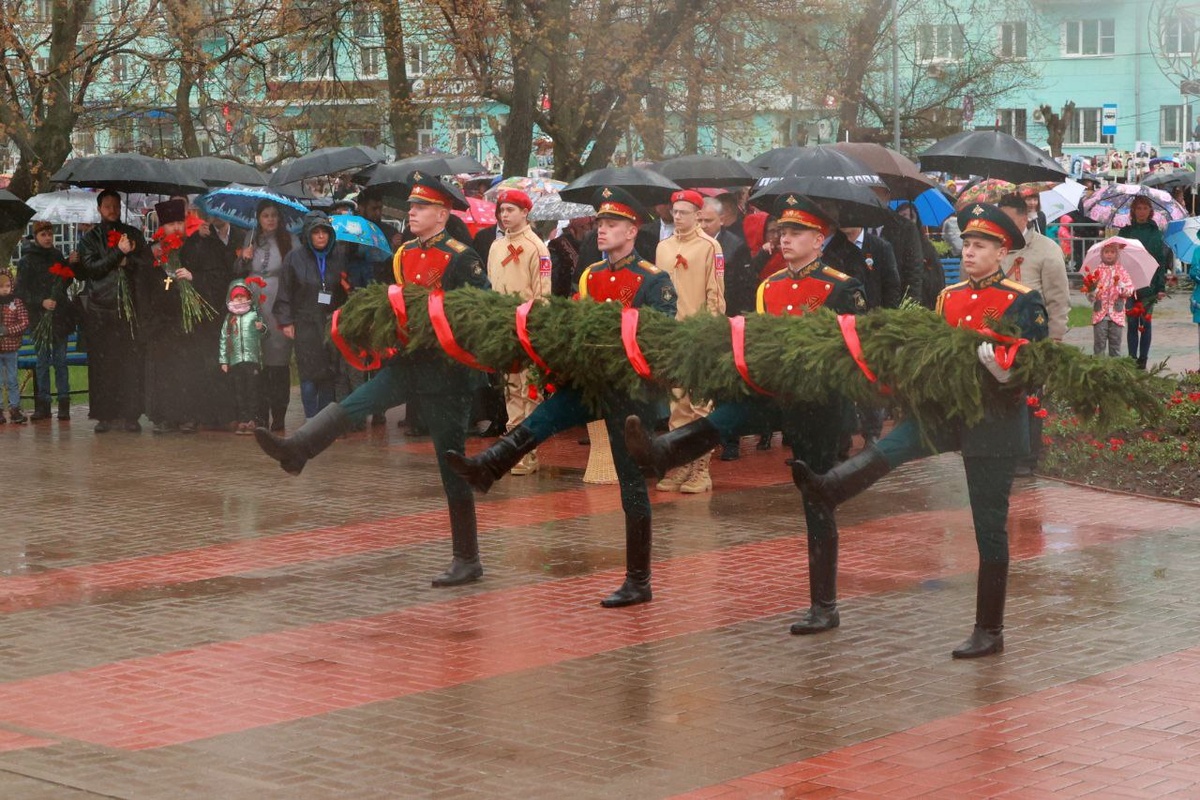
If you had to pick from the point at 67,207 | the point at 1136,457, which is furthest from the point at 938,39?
the point at 1136,457

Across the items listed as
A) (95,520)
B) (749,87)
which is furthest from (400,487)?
(749,87)

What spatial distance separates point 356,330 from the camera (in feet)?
29.8

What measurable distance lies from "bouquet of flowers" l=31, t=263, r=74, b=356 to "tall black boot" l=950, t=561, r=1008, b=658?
36.8ft

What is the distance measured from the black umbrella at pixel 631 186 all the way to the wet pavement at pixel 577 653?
2.89 meters

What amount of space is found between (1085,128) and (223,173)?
52.3 m

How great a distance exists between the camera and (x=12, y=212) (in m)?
17.0

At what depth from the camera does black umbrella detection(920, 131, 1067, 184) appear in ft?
49.0

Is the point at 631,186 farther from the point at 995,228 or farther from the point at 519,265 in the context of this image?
the point at 995,228

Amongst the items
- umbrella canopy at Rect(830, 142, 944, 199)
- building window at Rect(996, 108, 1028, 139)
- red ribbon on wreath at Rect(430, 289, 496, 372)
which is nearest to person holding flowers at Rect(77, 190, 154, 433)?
umbrella canopy at Rect(830, 142, 944, 199)

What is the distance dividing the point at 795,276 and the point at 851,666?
6.39 ft

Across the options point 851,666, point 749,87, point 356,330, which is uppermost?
point 749,87

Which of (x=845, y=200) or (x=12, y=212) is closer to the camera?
(x=845, y=200)

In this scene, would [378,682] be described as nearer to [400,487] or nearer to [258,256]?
[400,487]

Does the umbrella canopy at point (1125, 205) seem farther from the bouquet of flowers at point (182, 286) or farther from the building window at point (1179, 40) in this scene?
the bouquet of flowers at point (182, 286)
